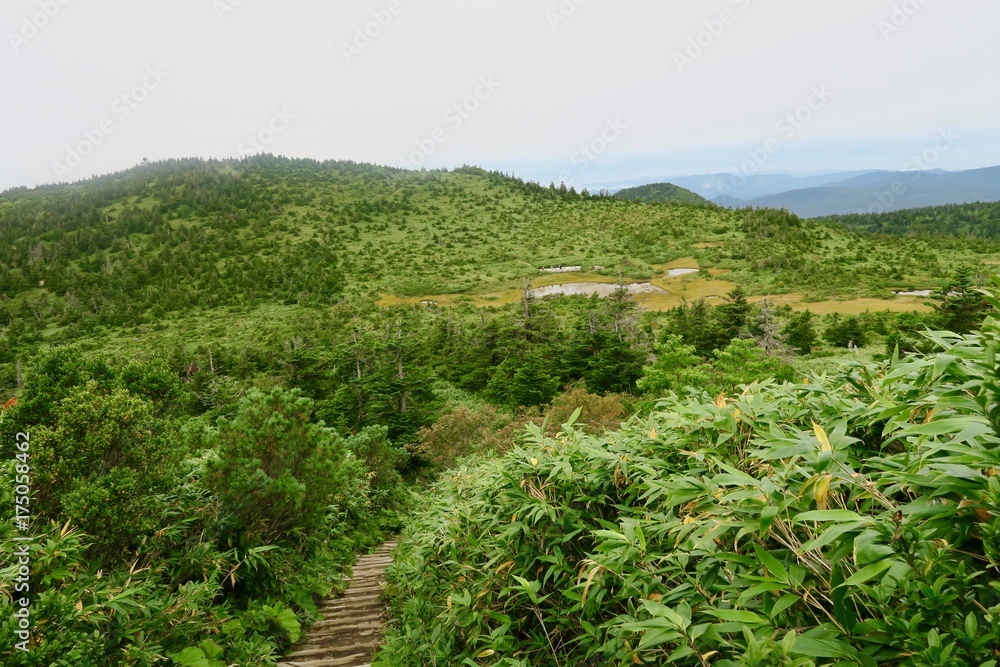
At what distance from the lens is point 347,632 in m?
4.89

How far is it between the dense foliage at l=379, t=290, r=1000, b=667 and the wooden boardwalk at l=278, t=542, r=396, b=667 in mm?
2484

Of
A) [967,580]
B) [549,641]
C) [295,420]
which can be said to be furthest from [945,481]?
[295,420]

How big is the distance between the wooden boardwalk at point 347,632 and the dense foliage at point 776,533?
2.48 m

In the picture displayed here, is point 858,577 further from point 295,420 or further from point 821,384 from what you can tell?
point 295,420

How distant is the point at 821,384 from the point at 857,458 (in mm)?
641

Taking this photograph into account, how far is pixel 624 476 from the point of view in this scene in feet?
6.93

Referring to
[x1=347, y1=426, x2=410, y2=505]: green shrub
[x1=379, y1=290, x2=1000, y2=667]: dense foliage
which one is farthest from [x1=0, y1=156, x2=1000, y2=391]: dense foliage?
[x1=379, y1=290, x2=1000, y2=667]: dense foliage

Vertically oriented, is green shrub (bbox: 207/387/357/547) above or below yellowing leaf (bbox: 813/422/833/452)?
below

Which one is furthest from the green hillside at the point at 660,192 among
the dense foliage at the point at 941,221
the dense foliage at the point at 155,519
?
the dense foliage at the point at 155,519

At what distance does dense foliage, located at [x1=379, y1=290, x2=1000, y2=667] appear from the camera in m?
0.95

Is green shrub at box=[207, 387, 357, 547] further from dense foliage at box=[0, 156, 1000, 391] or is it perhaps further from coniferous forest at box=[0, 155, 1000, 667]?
dense foliage at box=[0, 156, 1000, 391]

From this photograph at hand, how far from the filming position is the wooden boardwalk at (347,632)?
4.29 meters

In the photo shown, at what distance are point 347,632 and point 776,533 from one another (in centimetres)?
490

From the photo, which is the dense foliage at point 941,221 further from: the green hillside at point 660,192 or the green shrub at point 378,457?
the green shrub at point 378,457
